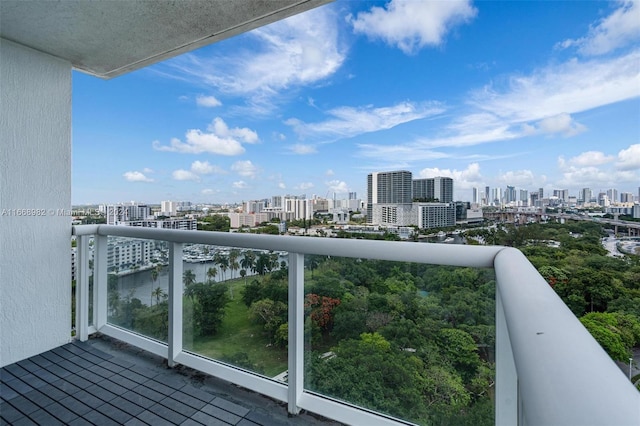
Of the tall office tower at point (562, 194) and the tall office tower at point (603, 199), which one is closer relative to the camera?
the tall office tower at point (603, 199)

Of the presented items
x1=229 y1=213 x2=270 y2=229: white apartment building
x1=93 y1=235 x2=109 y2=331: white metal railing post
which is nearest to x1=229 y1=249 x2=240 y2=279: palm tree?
x1=229 y1=213 x2=270 y2=229: white apartment building

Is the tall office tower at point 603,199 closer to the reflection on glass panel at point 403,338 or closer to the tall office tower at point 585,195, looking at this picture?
the tall office tower at point 585,195

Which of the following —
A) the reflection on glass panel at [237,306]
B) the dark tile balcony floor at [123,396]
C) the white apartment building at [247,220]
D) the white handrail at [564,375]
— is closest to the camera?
the white handrail at [564,375]

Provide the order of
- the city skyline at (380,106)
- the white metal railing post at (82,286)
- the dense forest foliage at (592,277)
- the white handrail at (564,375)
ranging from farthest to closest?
1. the city skyline at (380,106)
2. the white metal railing post at (82,286)
3. the dense forest foliage at (592,277)
4. the white handrail at (564,375)

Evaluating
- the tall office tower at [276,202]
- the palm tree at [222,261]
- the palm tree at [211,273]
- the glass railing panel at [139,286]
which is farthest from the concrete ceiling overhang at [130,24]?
the tall office tower at [276,202]

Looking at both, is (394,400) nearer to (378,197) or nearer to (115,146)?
(378,197)

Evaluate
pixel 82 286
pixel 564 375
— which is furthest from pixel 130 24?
pixel 564 375
